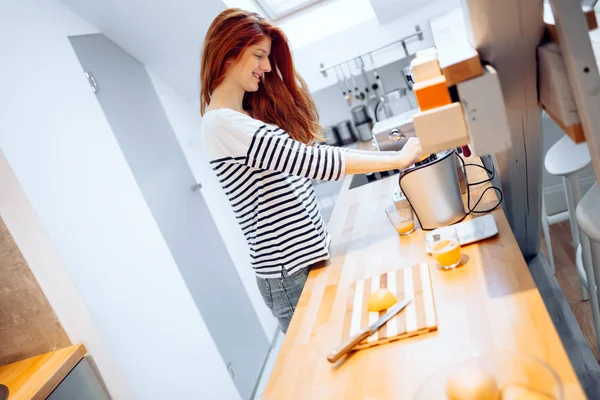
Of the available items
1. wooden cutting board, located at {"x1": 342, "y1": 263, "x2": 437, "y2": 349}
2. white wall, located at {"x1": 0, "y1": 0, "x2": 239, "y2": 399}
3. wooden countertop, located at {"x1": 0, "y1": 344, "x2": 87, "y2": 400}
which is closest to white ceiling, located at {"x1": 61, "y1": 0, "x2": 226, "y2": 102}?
white wall, located at {"x1": 0, "y1": 0, "x2": 239, "y2": 399}

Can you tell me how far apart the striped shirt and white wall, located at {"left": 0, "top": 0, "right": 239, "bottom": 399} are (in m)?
0.67

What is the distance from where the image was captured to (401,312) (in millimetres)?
1163

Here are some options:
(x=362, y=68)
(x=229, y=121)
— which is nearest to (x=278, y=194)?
(x=229, y=121)

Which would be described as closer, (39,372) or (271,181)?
(271,181)

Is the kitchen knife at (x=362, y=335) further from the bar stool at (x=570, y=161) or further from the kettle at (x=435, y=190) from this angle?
the bar stool at (x=570, y=161)

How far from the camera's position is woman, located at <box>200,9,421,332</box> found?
57.8 inches

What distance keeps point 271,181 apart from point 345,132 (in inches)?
81.4

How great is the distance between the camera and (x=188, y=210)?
9.05 ft

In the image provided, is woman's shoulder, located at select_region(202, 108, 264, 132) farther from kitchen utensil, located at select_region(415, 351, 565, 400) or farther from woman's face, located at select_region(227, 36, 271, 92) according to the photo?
kitchen utensil, located at select_region(415, 351, 565, 400)

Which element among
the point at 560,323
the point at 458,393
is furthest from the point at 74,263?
the point at 560,323

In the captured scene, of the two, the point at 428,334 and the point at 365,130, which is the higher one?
the point at 365,130

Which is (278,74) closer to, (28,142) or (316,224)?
(316,224)

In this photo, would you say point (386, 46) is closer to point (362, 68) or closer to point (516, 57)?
point (362, 68)

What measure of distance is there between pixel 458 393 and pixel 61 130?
178 cm
